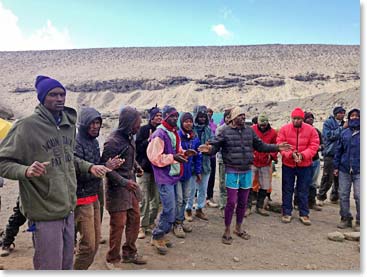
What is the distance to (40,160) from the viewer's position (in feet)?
9.00

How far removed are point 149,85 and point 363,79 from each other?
42714 mm

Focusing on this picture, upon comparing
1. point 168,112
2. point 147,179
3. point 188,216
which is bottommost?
point 188,216

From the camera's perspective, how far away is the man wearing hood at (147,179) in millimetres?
5176

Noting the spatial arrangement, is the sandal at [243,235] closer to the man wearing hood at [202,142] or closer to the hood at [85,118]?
the man wearing hood at [202,142]

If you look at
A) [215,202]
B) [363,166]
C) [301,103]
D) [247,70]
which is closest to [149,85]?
[247,70]

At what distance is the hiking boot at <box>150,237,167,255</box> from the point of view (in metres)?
4.71

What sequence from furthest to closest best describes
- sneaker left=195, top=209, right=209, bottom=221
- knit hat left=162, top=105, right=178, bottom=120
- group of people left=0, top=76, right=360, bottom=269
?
sneaker left=195, top=209, right=209, bottom=221 → knit hat left=162, top=105, right=178, bottom=120 → group of people left=0, top=76, right=360, bottom=269

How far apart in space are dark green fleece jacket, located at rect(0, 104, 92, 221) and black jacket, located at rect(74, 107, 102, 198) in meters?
0.67

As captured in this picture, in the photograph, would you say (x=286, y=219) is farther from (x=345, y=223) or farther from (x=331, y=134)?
(x=331, y=134)

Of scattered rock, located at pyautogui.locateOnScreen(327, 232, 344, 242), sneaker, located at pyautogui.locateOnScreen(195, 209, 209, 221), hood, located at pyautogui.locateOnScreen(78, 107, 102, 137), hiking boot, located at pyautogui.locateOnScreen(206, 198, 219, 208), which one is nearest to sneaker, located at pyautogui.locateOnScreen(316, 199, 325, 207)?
scattered rock, located at pyautogui.locateOnScreen(327, 232, 344, 242)

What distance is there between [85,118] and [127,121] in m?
0.50

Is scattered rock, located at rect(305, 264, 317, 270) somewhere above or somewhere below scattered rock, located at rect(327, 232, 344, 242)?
below

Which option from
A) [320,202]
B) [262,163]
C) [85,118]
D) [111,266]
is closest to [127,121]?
[85,118]

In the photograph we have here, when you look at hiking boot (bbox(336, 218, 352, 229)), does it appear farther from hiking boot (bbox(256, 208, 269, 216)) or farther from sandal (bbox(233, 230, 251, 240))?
sandal (bbox(233, 230, 251, 240))
